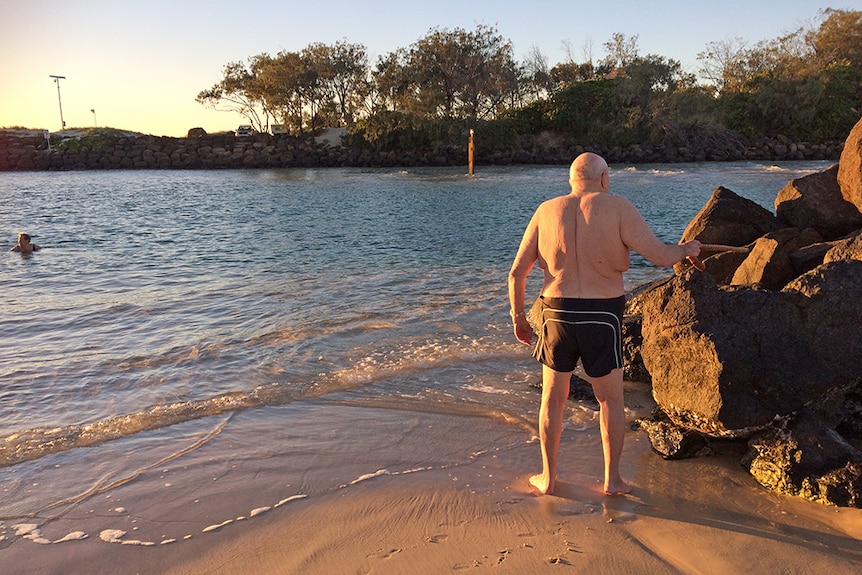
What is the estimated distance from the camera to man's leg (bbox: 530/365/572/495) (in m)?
3.84

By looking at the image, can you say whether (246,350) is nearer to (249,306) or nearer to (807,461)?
(249,306)

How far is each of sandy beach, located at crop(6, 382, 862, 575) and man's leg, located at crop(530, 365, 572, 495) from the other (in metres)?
0.14

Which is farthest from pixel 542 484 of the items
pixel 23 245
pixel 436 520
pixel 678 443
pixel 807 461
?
pixel 23 245

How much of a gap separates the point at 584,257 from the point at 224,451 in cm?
292

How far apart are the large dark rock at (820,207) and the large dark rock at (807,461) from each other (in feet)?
12.7

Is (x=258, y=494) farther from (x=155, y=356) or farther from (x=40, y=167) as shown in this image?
(x=40, y=167)

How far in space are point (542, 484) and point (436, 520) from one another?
2.44 ft

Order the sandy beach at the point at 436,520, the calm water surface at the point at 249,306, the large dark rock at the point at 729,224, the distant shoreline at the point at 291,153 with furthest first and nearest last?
the distant shoreline at the point at 291,153 < the large dark rock at the point at 729,224 < the calm water surface at the point at 249,306 < the sandy beach at the point at 436,520

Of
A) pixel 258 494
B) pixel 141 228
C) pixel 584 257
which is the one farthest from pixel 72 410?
pixel 141 228

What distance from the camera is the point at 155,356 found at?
7242 mm

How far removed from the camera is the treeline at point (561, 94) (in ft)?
185

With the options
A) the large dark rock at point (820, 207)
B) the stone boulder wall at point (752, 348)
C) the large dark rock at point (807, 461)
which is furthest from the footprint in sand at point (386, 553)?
the large dark rock at point (820, 207)

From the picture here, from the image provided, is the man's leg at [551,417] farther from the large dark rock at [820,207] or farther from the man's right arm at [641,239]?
the large dark rock at [820,207]

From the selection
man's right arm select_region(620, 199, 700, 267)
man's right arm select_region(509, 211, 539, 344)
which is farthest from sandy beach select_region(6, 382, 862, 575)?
man's right arm select_region(620, 199, 700, 267)
